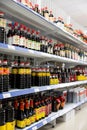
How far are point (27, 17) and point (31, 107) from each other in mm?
1205

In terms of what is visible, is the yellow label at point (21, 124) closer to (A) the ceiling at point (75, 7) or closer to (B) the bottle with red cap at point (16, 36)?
(B) the bottle with red cap at point (16, 36)

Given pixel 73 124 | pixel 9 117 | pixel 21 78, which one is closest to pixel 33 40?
pixel 21 78

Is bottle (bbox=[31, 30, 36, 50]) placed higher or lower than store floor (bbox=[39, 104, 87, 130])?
higher

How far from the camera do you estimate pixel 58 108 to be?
10.9 ft

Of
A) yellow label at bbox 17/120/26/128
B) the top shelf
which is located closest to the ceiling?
the top shelf

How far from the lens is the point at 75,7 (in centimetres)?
564

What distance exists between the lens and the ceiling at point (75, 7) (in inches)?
203

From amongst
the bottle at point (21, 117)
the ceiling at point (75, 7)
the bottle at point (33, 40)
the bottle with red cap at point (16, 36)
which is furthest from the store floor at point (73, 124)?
the ceiling at point (75, 7)

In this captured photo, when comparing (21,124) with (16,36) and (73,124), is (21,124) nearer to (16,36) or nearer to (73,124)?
(16,36)

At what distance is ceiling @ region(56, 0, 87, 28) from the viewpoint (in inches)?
203

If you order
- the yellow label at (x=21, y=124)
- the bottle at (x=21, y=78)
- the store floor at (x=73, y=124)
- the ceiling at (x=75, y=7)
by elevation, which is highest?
the ceiling at (x=75, y=7)

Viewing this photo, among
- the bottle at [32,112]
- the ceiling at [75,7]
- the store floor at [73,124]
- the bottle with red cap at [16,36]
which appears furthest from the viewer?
the ceiling at [75,7]

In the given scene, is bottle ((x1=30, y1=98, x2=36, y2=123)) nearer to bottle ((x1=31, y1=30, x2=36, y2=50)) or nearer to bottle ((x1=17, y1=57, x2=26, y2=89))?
bottle ((x1=17, y1=57, x2=26, y2=89))

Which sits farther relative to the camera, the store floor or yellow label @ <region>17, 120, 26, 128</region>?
the store floor
